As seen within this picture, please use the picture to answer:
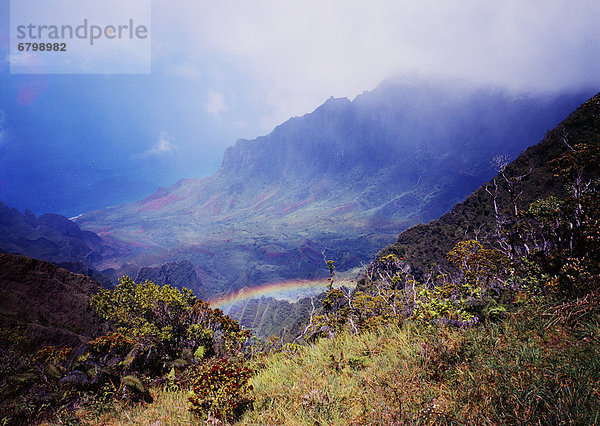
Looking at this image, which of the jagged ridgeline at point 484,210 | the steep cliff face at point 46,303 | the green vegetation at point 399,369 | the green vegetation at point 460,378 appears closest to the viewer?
the green vegetation at point 460,378

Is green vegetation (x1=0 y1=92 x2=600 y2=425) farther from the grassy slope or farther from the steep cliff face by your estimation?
the grassy slope

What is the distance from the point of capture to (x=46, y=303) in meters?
13.8

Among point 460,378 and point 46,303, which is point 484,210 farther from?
point 46,303

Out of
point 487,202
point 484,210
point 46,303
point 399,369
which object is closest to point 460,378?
point 399,369

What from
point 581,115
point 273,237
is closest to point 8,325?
point 581,115

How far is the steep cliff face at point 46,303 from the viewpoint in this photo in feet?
35.9

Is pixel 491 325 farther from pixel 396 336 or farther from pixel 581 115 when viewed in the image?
pixel 581 115

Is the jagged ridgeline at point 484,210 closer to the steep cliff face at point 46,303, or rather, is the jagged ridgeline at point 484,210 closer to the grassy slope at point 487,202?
the grassy slope at point 487,202

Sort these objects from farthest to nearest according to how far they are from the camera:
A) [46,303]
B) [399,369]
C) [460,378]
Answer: [46,303]
[399,369]
[460,378]

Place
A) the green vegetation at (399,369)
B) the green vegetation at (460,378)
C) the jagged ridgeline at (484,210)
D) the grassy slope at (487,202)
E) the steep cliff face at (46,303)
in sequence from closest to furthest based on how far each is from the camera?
the green vegetation at (460,378), the green vegetation at (399,369), the steep cliff face at (46,303), the jagged ridgeline at (484,210), the grassy slope at (487,202)

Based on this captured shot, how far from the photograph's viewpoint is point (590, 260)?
4.34 metres

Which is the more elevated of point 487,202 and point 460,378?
point 487,202

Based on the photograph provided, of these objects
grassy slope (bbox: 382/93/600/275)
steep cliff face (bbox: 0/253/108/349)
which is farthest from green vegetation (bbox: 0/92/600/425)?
grassy slope (bbox: 382/93/600/275)

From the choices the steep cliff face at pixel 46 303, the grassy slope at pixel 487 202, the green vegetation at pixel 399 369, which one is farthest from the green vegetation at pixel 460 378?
the grassy slope at pixel 487 202
